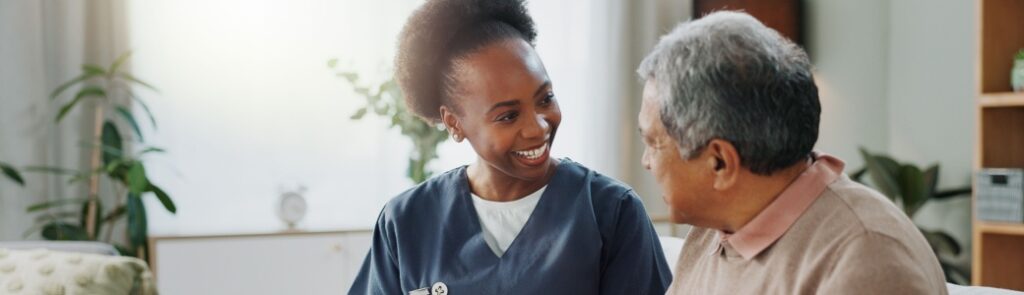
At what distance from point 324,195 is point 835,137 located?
2.25 m

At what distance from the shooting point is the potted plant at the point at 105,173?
3.82 metres

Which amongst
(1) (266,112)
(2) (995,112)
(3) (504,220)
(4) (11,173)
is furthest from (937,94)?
(4) (11,173)

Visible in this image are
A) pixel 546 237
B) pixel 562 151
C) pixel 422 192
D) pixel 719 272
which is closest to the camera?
pixel 719 272

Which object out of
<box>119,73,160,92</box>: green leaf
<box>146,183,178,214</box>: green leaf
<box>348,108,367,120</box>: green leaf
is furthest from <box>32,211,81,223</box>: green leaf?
<box>348,108,367,120</box>: green leaf

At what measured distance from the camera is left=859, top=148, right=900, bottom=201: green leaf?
4.56 meters

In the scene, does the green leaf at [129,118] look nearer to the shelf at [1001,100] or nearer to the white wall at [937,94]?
the shelf at [1001,100]

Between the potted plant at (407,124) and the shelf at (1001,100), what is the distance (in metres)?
1.84

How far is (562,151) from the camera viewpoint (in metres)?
5.01

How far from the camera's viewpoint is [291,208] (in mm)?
4223

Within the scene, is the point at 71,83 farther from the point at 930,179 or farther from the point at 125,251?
the point at 930,179

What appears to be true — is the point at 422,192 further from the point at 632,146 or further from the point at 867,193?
the point at 632,146

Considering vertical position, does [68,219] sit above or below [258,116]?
below

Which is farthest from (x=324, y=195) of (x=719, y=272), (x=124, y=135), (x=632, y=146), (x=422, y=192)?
(x=719, y=272)

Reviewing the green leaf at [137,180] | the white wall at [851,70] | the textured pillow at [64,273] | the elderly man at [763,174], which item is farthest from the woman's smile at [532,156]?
the white wall at [851,70]
